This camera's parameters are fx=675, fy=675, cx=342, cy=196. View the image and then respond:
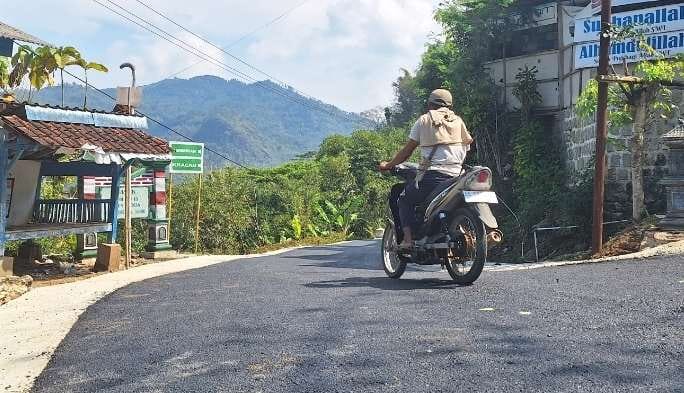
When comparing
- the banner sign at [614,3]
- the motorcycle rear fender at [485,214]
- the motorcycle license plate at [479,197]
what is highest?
the banner sign at [614,3]

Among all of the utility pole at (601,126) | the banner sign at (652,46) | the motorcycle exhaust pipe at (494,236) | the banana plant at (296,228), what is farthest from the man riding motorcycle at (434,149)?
the banana plant at (296,228)

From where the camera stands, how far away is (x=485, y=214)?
Result: 20.3ft

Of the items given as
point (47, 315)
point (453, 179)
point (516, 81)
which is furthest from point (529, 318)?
point (516, 81)

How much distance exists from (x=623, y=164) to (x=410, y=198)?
10.5 meters

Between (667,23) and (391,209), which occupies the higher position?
(667,23)

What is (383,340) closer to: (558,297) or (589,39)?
(558,297)

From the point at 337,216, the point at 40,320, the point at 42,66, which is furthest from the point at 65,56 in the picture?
the point at 337,216

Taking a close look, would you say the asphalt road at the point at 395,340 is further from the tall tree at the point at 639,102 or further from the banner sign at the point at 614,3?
the banner sign at the point at 614,3

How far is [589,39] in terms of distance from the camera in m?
15.9

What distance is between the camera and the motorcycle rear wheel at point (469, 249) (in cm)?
612

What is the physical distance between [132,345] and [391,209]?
3.25 meters

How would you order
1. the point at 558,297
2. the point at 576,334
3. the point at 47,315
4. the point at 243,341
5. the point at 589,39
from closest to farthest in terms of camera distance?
the point at 576,334 < the point at 243,341 < the point at 558,297 < the point at 47,315 < the point at 589,39

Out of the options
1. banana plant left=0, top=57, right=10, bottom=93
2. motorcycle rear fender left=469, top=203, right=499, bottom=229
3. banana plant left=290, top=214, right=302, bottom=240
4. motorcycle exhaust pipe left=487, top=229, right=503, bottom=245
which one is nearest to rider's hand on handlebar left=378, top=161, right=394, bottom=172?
motorcycle rear fender left=469, top=203, right=499, bottom=229

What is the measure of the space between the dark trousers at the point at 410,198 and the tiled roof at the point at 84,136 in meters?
5.29
